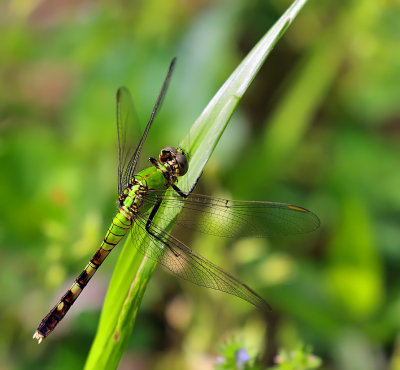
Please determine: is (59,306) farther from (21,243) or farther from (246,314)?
(246,314)

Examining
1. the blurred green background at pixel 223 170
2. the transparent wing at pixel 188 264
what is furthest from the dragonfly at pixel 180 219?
the blurred green background at pixel 223 170

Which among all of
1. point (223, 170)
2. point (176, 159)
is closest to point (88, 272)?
point (176, 159)

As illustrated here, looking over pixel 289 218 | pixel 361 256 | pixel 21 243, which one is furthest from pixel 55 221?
pixel 361 256

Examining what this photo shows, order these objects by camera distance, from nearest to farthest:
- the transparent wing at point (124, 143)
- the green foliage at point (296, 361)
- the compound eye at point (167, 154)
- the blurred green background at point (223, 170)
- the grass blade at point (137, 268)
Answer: the grass blade at point (137, 268)
the green foliage at point (296, 361)
the compound eye at point (167, 154)
the transparent wing at point (124, 143)
the blurred green background at point (223, 170)

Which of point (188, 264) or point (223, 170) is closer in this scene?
point (188, 264)

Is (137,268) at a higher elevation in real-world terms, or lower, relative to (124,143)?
lower

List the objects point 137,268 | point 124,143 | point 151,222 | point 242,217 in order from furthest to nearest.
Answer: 1. point 124,143
2. point 242,217
3. point 151,222
4. point 137,268

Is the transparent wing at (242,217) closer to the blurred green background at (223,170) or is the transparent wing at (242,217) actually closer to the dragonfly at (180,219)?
the dragonfly at (180,219)

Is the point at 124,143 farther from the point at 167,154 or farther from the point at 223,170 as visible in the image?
the point at 223,170
